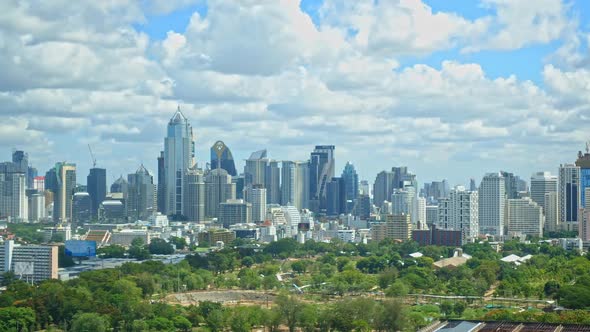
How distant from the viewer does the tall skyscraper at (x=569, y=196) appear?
8353 centimetres

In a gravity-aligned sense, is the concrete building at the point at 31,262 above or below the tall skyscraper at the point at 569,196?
below

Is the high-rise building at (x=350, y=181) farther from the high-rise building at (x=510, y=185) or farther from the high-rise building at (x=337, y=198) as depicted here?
the high-rise building at (x=510, y=185)

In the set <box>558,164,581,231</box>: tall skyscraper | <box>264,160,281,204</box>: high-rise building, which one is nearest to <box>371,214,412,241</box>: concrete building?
<box>558,164,581,231</box>: tall skyscraper

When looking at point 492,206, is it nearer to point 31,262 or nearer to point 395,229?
point 395,229

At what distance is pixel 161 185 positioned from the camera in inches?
4476

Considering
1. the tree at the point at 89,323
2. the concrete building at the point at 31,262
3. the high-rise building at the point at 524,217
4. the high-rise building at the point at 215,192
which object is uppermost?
the high-rise building at the point at 215,192

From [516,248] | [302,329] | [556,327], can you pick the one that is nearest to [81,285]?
[302,329]

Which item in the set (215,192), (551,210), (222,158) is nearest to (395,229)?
(551,210)

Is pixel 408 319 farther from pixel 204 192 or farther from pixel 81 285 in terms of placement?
pixel 204 192

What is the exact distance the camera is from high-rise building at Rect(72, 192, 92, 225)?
10457 cm

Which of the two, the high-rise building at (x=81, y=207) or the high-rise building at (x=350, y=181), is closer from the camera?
the high-rise building at (x=81, y=207)

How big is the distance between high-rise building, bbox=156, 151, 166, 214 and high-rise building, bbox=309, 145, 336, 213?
1800cm

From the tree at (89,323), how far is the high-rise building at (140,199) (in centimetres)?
7773

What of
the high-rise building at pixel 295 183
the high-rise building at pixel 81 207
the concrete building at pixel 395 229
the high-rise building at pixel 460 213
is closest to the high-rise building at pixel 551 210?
the high-rise building at pixel 460 213
